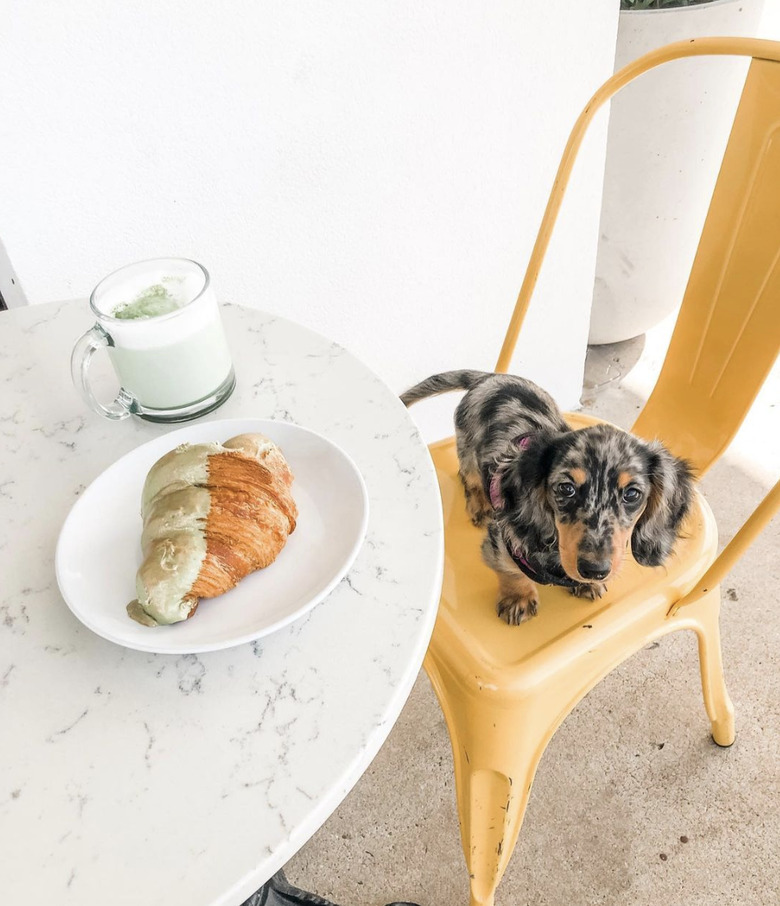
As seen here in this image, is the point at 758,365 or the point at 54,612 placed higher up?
the point at 54,612

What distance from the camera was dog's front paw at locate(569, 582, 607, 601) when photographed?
911 mm

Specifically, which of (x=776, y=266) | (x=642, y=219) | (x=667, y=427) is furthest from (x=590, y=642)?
(x=642, y=219)

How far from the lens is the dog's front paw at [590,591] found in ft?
2.99

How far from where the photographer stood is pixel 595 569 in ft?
2.46

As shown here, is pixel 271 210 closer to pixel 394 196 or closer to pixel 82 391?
pixel 394 196

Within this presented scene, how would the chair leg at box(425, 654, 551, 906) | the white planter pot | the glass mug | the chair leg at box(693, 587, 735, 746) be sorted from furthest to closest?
the white planter pot
the chair leg at box(693, 587, 735, 746)
the chair leg at box(425, 654, 551, 906)
the glass mug

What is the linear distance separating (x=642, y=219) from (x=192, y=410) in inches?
56.4

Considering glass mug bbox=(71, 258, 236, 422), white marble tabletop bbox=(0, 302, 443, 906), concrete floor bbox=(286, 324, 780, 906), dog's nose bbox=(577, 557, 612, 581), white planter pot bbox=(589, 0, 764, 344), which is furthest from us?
white planter pot bbox=(589, 0, 764, 344)

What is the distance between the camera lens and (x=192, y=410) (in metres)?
0.70

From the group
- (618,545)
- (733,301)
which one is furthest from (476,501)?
(733,301)

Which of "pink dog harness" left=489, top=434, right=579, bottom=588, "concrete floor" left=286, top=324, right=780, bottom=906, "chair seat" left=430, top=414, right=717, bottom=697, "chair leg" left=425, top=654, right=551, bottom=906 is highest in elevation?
"pink dog harness" left=489, top=434, right=579, bottom=588

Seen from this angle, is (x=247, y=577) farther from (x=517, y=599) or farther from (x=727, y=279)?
(x=727, y=279)

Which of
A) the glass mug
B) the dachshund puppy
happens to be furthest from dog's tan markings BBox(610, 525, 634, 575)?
the glass mug

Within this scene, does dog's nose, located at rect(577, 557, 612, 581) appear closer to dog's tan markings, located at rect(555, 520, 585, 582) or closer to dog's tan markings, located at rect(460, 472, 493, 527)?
dog's tan markings, located at rect(555, 520, 585, 582)
